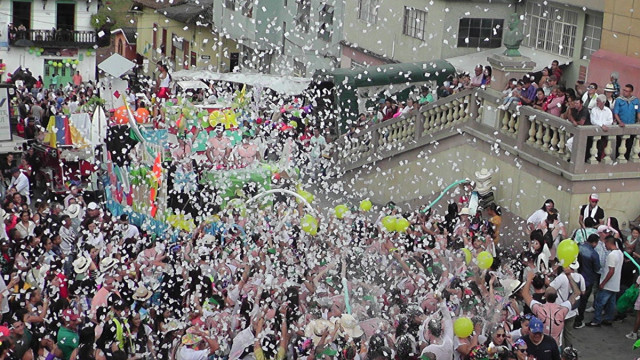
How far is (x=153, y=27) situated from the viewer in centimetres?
5228

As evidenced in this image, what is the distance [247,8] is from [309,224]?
25.3 meters

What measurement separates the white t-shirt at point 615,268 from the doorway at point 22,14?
107ft

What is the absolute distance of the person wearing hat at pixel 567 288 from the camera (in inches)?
641

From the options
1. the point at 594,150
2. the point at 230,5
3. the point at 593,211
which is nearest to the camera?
the point at 593,211

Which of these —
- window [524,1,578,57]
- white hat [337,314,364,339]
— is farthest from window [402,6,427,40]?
white hat [337,314,364,339]

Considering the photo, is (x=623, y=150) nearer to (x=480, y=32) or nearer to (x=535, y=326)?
(x=535, y=326)

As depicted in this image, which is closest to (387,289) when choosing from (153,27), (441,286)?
(441,286)

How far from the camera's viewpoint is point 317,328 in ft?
48.8

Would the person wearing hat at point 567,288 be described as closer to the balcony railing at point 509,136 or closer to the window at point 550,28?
the balcony railing at point 509,136

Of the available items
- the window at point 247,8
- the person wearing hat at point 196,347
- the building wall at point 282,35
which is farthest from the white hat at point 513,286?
the window at point 247,8

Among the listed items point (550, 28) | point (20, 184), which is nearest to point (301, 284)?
point (20, 184)

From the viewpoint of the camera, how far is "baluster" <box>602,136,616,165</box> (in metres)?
19.8

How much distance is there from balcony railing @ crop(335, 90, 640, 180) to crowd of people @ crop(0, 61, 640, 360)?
79 cm

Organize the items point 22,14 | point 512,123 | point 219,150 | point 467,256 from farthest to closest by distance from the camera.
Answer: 1. point 22,14
2. point 219,150
3. point 512,123
4. point 467,256
